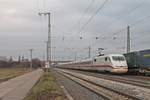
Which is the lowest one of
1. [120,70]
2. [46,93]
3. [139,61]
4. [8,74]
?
[8,74]

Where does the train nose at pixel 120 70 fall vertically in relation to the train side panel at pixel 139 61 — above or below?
below

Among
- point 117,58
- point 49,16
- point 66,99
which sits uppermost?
point 49,16

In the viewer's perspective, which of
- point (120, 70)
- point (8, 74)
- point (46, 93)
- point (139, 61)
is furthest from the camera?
point (8, 74)

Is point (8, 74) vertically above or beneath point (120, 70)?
beneath

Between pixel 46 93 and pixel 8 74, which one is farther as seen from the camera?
pixel 8 74

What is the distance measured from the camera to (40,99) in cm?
1714

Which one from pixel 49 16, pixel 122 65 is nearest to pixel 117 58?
pixel 122 65

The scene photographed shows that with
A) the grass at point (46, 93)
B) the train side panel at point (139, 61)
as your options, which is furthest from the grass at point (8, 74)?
the grass at point (46, 93)

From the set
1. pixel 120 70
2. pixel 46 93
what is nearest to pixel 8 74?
pixel 120 70

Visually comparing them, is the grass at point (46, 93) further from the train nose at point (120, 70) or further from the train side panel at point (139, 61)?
the train nose at point (120, 70)

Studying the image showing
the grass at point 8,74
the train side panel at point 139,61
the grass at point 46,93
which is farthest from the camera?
the grass at point 8,74

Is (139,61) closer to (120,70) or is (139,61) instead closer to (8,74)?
(120,70)

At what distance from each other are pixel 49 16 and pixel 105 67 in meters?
12.4

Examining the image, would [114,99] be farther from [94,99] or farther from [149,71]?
[149,71]
